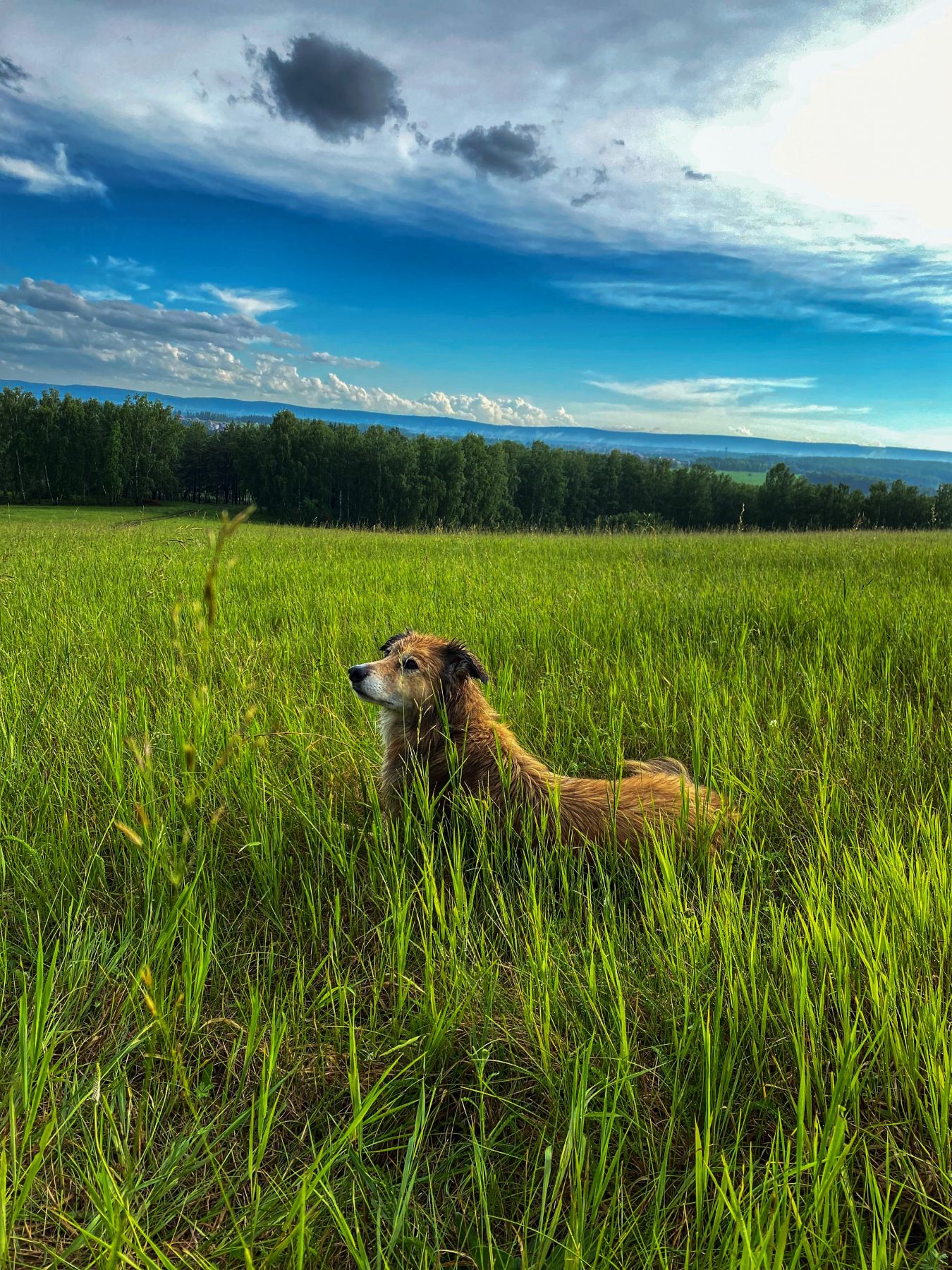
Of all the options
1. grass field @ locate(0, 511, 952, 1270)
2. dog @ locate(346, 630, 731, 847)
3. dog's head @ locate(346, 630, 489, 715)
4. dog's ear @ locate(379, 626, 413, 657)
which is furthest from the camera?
dog's ear @ locate(379, 626, 413, 657)

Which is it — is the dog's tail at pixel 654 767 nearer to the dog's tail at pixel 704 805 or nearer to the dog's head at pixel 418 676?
the dog's tail at pixel 704 805

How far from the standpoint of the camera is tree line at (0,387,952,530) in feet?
253

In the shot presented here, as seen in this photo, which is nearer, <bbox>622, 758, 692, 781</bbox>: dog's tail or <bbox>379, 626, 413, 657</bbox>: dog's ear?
<bbox>622, 758, 692, 781</bbox>: dog's tail

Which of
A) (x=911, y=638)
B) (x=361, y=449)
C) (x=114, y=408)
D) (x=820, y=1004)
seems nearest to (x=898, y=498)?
(x=361, y=449)

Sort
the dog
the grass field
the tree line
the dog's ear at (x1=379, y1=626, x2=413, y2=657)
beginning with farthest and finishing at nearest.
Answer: the tree line
the dog's ear at (x1=379, y1=626, x2=413, y2=657)
the dog
the grass field

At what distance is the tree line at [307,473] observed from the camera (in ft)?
253

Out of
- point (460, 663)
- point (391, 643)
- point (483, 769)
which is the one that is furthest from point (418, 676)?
point (483, 769)

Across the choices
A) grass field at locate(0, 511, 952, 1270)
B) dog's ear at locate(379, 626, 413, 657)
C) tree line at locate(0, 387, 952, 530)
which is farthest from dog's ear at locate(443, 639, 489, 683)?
tree line at locate(0, 387, 952, 530)

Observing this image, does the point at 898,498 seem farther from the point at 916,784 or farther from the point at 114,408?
the point at 114,408

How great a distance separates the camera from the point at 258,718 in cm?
383

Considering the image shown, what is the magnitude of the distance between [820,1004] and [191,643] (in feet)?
16.9

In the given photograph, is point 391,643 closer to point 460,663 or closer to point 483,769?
point 460,663

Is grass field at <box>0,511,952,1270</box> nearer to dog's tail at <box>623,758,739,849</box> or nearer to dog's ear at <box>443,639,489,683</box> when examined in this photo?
dog's tail at <box>623,758,739,849</box>

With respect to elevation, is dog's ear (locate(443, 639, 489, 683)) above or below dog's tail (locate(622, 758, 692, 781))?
above
